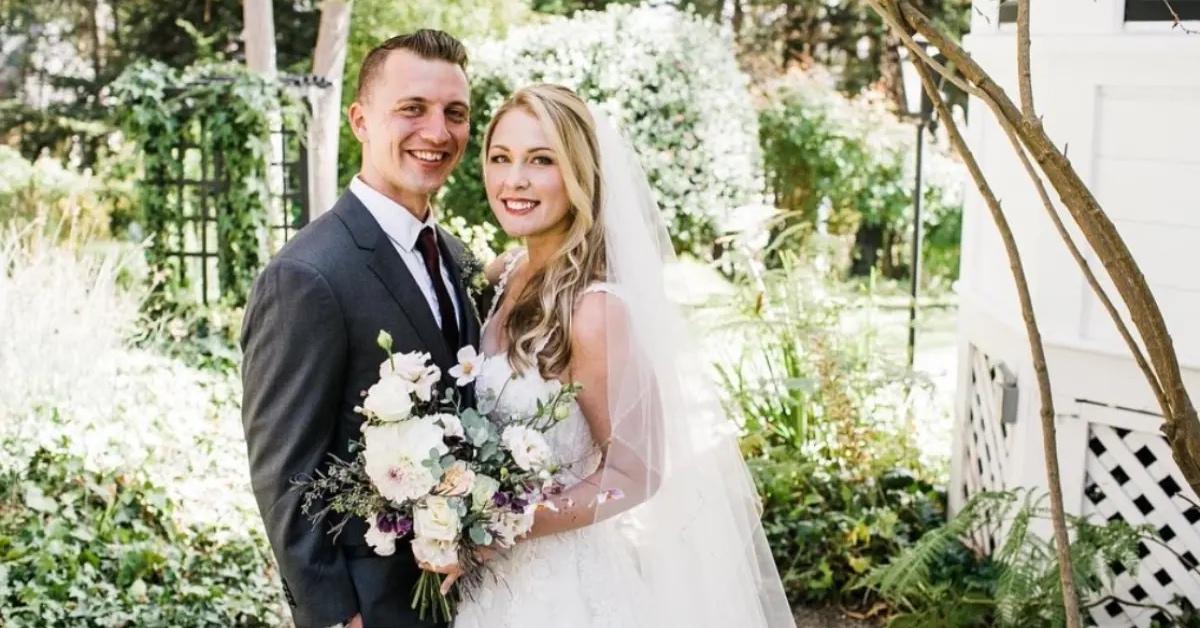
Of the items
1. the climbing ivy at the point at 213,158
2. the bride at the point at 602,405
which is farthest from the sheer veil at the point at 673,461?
the climbing ivy at the point at 213,158

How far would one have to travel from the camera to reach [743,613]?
3.11 meters

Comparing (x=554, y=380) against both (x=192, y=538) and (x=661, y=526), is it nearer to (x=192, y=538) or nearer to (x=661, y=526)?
(x=661, y=526)

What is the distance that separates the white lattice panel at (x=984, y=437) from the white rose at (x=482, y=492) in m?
3.06

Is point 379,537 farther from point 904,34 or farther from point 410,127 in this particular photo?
point 904,34

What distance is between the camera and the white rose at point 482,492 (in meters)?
2.52

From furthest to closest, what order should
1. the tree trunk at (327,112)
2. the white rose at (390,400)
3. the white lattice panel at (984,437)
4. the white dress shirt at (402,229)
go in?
the tree trunk at (327,112)
the white lattice panel at (984,437)
the white dress shirt at (402,229)
the white rose at (390,400)

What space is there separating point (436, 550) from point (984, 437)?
3636mm

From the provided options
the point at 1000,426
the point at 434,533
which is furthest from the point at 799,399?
the point at 434,533

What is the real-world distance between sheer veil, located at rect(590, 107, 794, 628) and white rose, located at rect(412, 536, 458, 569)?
0.51 m

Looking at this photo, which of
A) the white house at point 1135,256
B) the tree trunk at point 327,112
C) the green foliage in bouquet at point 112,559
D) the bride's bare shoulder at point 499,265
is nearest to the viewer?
the bride's bare shoulder at point 499,265

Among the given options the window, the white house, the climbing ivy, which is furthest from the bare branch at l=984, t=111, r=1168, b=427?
the climbing ivy

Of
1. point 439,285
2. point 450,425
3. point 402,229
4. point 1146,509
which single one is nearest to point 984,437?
point 1146,509

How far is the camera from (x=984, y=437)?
18.2 ft

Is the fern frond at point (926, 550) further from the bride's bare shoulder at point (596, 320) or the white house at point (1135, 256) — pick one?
the bride's bare shoulder at point (596, 320)
